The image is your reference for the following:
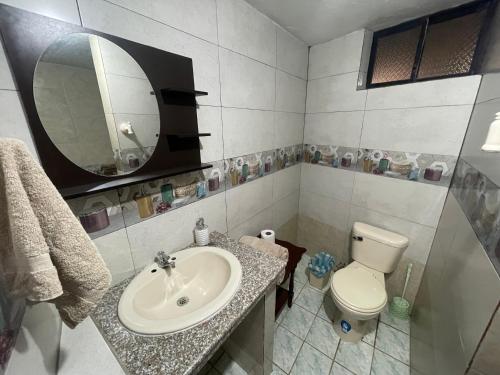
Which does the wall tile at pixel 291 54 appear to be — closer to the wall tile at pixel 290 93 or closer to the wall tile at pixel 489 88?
the wall tile at pixel 290 93

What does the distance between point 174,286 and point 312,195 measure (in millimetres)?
1575

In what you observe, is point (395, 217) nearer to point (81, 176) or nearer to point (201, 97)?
point (201, 97)

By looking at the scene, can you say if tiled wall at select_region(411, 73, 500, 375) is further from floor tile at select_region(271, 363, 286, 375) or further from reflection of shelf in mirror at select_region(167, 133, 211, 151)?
reflection of shelf in mirror at select_region(167, 133, 211, 151)

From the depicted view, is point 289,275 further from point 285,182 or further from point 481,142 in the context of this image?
point 481,142

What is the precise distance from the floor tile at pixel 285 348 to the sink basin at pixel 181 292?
852mm

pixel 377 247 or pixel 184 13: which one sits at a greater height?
pixel 184 13

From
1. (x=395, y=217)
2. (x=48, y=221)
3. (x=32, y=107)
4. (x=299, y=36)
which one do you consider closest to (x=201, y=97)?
(x=32, y=107)

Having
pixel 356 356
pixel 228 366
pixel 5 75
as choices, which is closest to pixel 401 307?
pixel 356 356

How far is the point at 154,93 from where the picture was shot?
0.91 m

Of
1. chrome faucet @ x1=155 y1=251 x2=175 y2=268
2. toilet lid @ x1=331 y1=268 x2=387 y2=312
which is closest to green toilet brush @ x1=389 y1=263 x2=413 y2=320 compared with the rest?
toilet lid @ x1=331 y1=268 x2=387 y2=312

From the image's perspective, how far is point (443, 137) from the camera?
1333 mm

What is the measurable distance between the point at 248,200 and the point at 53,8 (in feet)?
4.25

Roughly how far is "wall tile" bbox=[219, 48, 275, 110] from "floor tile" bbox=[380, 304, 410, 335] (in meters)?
1.95

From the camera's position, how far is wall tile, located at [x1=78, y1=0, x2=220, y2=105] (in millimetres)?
714
